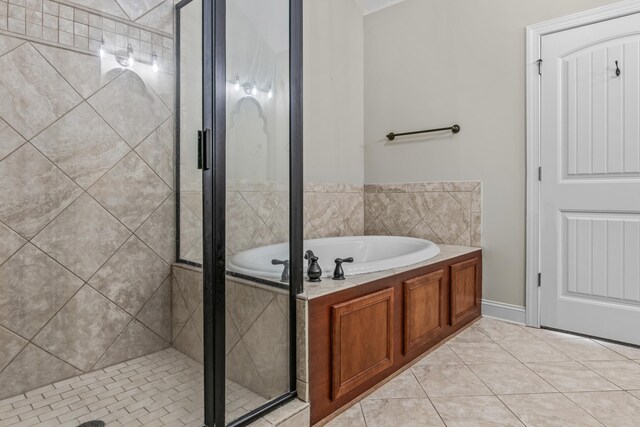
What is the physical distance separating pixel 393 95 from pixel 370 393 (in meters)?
2.38

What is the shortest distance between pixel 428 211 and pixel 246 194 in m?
1.96

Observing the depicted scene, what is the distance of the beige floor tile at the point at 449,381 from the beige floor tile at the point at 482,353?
139 mm

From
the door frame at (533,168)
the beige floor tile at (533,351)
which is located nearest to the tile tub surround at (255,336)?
the beige floor tile at (533,351)

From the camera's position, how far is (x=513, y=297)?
103 inches

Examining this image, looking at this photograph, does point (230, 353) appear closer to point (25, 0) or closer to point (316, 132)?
point (25, 0)

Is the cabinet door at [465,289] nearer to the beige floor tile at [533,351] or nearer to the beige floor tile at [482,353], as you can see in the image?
the beige floor tile at [482,353]

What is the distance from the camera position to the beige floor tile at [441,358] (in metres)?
1.98

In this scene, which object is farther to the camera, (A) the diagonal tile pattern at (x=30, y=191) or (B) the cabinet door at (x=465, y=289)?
(B) the cabinet door at (x=465, y=289)

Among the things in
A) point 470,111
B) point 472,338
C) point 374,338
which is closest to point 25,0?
point 374,338

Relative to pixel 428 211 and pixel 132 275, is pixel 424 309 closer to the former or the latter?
pixel 428 211

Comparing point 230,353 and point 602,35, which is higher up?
point 602,35

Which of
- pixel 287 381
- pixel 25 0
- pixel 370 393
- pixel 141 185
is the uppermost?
pixel 25 0

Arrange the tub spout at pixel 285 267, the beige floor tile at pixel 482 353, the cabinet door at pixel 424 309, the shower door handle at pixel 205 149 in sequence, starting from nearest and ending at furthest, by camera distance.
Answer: the shower door handle at pixel 205 149
the tub spout at pixel 285 267
the cabinet door at pixel 424 309
the beige floor tile at pixel 482 353

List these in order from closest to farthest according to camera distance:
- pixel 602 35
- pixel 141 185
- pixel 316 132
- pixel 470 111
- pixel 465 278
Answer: pixel 141 185 → pixel 602 35 → pixel 465 278 → pixel 470 111 → pixel 316 132
